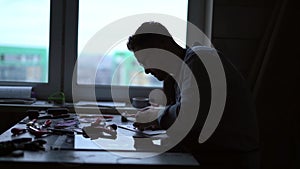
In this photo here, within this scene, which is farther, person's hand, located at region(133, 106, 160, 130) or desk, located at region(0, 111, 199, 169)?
person's hand, located at region(133, 106, 160, 130)

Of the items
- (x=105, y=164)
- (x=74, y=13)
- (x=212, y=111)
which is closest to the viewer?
(x=105, y=164)

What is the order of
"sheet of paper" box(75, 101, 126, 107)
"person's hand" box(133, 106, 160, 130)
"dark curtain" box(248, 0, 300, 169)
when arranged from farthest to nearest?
1. "sheet of paper" box(75, 101, 126, 107)
2. "dark curtain" box(248, 0, 300, 169)
3. "person's hand" box(133, 106, 160, 130)

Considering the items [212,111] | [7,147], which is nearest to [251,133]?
[212,111]

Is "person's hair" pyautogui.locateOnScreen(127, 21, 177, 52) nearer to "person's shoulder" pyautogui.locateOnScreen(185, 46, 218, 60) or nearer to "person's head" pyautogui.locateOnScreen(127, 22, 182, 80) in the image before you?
"person's head" pyautogui.locateOnScreen(127, 22, 182, 80)

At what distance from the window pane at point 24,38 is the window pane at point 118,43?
24 centimetres

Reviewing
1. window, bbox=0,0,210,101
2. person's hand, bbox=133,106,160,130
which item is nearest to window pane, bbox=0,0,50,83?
window, bbox=0,0,210,101

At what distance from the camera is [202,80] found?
1269mm

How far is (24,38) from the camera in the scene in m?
2.49

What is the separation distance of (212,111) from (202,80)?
111mm

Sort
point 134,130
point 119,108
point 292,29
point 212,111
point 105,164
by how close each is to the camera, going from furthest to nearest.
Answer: point 119,108 → point 292,29 → point 134,130 → point 212,111 → point 105,164

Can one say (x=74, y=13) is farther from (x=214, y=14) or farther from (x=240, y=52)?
(x=240, y=52)

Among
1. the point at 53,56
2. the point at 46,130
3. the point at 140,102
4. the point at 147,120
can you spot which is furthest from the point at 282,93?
the point at 53,56

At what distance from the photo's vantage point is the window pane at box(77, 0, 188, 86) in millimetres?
2510

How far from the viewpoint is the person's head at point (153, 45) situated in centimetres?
156
